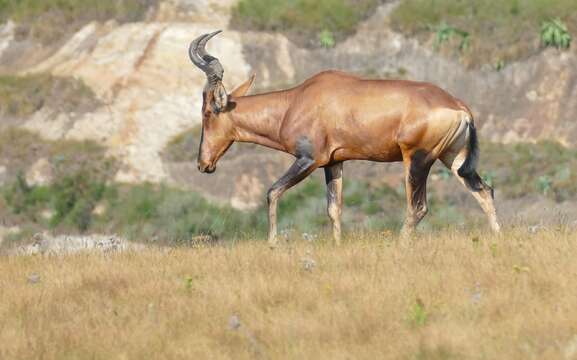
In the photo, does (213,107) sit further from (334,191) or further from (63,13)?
(63,13)

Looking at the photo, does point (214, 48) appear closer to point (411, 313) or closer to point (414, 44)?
point (414, 44)

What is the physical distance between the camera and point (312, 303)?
1088 centimetres

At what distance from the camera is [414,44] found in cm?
4219

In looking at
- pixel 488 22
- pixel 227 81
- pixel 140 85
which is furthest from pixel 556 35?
pixel 140 85

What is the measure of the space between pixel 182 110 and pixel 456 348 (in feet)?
105

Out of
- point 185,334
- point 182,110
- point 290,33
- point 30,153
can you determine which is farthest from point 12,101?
point 185,334

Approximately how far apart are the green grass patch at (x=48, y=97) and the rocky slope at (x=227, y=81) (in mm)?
288

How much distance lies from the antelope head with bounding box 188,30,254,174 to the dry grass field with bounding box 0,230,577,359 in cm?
332

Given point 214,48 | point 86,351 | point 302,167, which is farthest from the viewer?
point 214,48

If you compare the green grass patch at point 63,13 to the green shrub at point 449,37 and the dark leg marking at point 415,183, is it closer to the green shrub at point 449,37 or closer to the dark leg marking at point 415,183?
the green shrub at point 449,37

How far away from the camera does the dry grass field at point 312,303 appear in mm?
9539

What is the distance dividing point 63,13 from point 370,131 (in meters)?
32.9

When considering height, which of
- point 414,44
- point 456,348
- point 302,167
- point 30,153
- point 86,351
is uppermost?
point 456,348

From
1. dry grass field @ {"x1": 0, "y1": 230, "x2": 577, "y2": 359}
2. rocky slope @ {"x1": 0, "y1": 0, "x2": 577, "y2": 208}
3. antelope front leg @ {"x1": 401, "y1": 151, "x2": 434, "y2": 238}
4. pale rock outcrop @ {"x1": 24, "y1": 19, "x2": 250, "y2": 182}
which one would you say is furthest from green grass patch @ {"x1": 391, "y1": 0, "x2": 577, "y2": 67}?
dry grass field @ {"x1": 0, "y1": 230, "x2": 577, "y2": 359}
